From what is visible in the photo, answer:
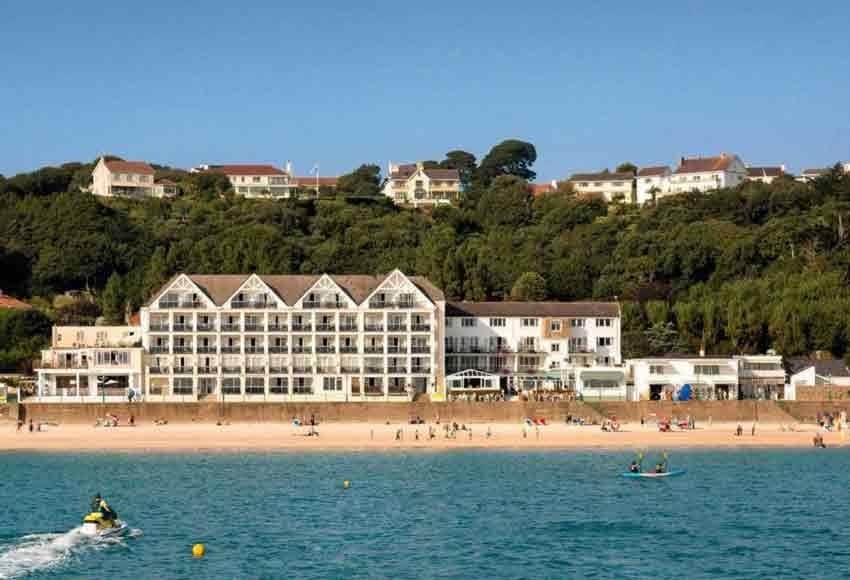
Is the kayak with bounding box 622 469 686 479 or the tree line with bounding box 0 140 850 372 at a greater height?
the tree line with bounding box 0 140 850 372

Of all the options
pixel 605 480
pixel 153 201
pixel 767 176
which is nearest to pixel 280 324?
pixel 605 480

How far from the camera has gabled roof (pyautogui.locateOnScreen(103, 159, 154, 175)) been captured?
181 meters

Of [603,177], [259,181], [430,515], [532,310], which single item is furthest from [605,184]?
[430,515]

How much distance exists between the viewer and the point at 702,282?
13012 centimetres

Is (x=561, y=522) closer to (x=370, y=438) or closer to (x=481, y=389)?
(x=370, y=438)

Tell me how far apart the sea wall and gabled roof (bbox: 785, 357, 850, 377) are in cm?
528

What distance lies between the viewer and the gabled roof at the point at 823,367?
3898 inches

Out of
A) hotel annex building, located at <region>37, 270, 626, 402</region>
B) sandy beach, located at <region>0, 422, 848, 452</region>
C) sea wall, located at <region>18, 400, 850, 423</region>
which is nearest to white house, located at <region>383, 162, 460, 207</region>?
hotel annex building, located at <region>37, 270, 626, 402</region>

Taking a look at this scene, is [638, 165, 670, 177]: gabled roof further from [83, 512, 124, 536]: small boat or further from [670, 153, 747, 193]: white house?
[83, 512, 124, 536]: small boat

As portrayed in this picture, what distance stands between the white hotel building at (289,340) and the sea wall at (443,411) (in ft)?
18.7

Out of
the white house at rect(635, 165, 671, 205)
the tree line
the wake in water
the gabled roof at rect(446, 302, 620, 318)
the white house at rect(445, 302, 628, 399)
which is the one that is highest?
the white house at rect(635, 165, 671, 205)

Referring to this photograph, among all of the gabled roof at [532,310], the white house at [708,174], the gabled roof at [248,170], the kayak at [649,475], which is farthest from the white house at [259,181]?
the kayak at [649,475]

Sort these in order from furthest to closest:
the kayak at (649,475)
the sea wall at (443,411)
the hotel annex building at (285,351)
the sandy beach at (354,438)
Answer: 1. the hotel annex building at (285,351)
2. the sea wall at (443,411)
3. the sandy beach at (354,438)
4. the kayak at (649,475)

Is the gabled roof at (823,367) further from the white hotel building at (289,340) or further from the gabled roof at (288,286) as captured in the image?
the gabled roof at (288,286)
